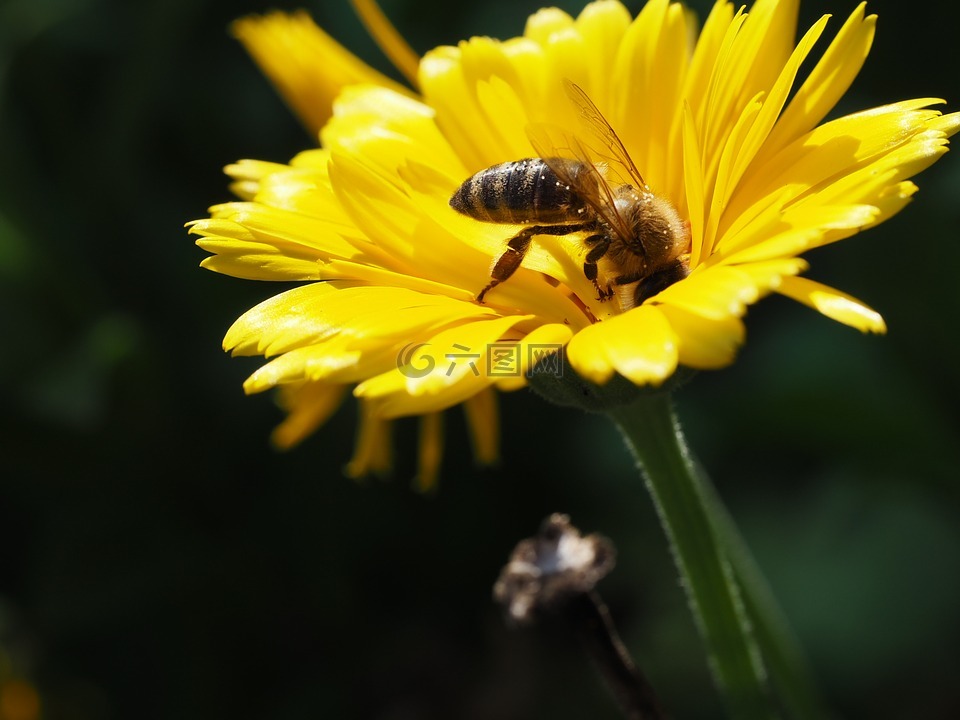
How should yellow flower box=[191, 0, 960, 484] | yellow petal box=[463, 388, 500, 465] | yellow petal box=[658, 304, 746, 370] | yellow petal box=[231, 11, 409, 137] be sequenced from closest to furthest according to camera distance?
yellow petal box=[658, 304, 746, 370]
yellow flower box=[191, 0, 960, 484]
yellow petal box=[463, 388, 500, 465]
yellow petal box=[231, 11, 409, 137]

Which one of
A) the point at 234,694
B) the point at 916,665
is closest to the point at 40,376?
the point at 234,694

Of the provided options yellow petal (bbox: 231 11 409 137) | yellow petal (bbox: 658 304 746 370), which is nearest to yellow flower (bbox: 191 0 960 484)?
yellow petal (bbox: 658 304 746 370)

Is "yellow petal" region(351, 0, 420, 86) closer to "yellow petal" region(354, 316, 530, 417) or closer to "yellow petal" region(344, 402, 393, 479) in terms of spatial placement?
"yellow petal" region(344, 402, 393, 479)

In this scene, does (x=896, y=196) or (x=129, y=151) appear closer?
(x=896, y=196)

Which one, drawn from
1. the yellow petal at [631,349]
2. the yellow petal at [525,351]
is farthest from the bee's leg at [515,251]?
the yellow petal at [631,349]

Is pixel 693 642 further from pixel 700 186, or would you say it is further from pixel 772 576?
pixel 700 186

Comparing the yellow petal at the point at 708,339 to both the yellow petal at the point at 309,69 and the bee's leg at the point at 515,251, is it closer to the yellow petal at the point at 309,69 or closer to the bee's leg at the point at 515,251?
the bee's leg at the point at 515,251

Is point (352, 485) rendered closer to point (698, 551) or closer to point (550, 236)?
point (550, 236)
